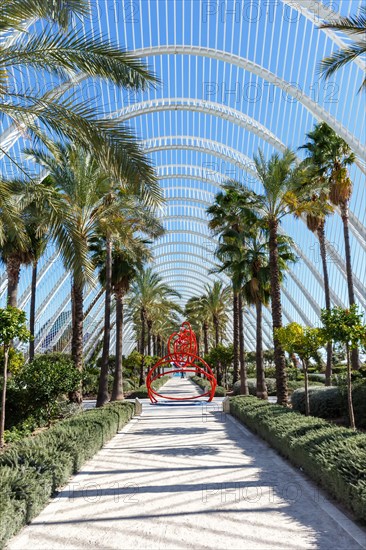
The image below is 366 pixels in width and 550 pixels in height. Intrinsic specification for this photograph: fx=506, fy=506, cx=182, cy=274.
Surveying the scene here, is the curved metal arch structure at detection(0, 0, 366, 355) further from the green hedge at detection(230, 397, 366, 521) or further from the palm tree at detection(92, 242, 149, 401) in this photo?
the green hedge at detection(230, 397, 366, 521)

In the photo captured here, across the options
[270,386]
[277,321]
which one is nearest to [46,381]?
[277,321]

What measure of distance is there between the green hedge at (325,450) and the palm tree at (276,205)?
4.77m

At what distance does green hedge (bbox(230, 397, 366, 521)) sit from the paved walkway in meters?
0.25

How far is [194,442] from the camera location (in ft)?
43.0

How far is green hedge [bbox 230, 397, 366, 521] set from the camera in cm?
652

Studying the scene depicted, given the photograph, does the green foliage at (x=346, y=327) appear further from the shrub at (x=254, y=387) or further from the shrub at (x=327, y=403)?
the shrub at (x=254, y=387)

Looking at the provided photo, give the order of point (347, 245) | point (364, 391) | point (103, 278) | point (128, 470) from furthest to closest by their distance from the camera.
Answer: point (103, 278)
point (347, 245)
point (364, 391)
point (128, 470)

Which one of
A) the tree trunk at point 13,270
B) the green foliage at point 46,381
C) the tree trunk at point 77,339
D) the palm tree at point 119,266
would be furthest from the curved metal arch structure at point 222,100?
the tree trunk at point 13,270

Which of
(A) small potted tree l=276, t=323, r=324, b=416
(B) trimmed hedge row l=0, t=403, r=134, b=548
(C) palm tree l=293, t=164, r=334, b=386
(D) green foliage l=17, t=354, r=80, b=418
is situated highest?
(C) palm tree l=293, t=164, r=334, b=386

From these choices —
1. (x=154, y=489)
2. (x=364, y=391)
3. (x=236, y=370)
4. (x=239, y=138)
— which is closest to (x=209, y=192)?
(x=239, y=138)

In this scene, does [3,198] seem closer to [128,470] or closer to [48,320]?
[128,470]

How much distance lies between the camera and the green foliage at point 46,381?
15.0m

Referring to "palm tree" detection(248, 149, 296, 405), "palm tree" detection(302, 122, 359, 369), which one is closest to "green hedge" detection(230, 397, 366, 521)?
"palm tree" detection(248, 149, 296, 405)

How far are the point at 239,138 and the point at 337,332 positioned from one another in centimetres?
2385
